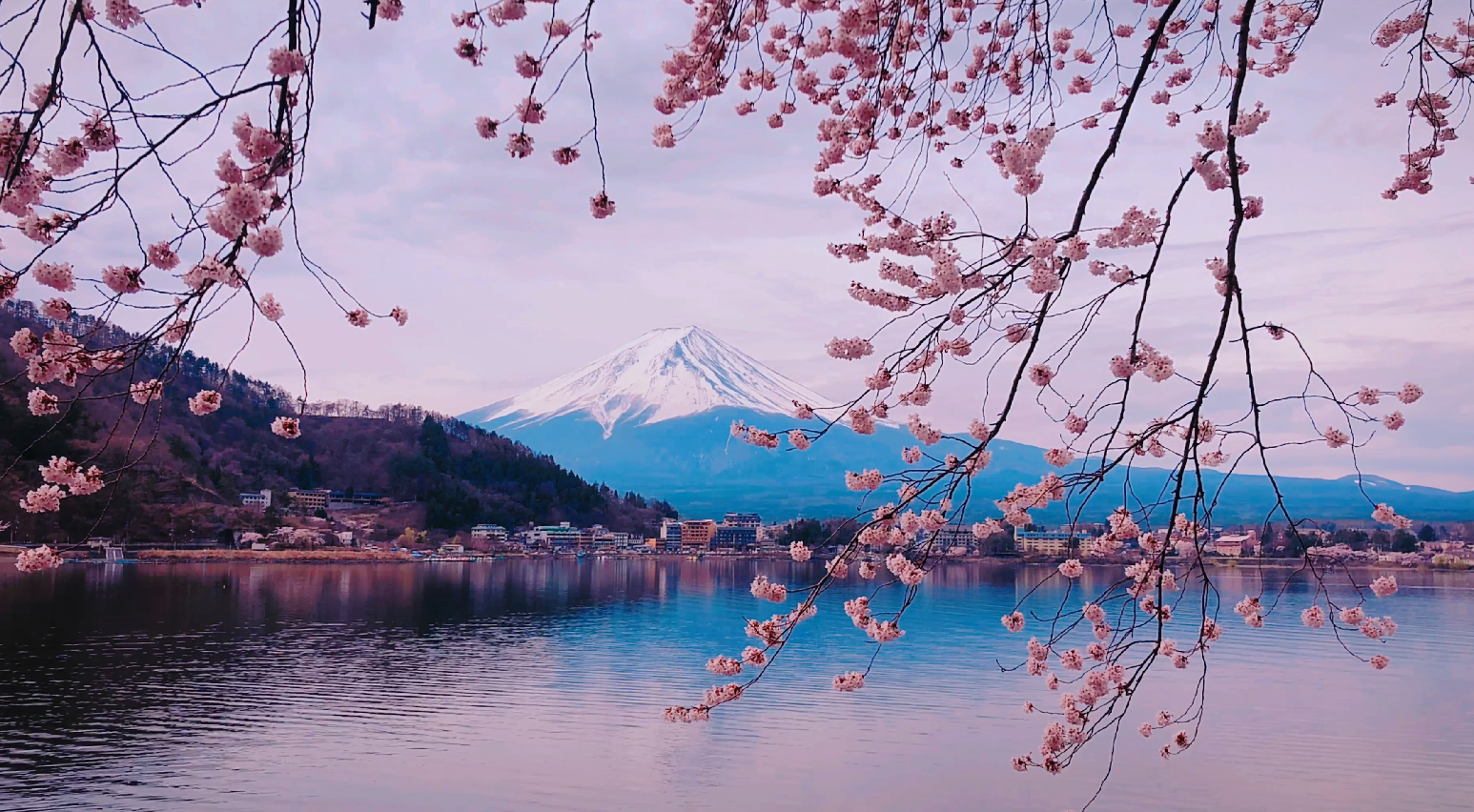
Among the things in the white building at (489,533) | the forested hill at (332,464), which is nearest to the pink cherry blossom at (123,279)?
the forested hill at (332,464)

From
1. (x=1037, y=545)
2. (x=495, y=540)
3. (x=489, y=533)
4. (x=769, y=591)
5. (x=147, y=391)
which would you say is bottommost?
(x=1037, y=545)

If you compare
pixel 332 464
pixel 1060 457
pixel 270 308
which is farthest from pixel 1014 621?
pixel 332 464

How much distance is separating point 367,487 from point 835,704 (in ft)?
249

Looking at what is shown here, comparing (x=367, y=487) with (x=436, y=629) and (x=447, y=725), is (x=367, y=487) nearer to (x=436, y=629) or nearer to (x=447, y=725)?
(x=436, y=629)

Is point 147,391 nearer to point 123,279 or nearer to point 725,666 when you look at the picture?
point 123,279

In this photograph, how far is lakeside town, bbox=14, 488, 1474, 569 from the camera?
60.2 m

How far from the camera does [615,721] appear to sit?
16469 mm

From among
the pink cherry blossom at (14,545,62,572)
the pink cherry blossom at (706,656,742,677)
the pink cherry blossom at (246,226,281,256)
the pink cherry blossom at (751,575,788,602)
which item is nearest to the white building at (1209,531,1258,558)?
the pink cherry blossom at (751,575,788,602)

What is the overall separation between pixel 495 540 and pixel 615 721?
221 ft

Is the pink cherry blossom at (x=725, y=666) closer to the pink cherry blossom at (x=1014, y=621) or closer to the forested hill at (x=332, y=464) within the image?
the pink cherry blossom at (x=1014, y=621)

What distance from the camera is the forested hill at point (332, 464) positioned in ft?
208

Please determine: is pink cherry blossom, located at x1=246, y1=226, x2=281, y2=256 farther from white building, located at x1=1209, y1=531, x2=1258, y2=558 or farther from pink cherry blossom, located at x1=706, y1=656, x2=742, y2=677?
white building, located at x1=1209, y1=531, x2=1258, y2=558

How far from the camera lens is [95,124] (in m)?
2.39

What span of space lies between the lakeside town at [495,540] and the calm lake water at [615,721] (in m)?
28.0
